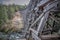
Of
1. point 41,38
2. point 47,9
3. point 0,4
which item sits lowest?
point 41,38

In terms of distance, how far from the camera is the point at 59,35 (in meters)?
3.26

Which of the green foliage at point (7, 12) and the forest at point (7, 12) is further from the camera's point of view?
the green foliage at point (7, 12)

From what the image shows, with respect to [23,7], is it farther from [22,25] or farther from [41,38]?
[41,38]

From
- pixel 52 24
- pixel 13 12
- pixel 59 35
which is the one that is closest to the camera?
pixel 59 35

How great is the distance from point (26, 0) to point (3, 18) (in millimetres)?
2499

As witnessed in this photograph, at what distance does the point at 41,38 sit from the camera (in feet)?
10.0

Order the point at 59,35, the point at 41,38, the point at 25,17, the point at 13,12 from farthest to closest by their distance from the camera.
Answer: the point at 13,12 < the point at 25,17 < the point at 59,35 < the point at 41,38

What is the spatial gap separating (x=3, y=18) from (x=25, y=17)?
1668mm

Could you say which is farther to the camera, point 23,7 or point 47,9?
point 23,7

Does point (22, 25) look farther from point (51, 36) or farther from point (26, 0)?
point (51, 36)

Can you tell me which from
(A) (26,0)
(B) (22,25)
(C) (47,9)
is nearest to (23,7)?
(A) (26,0)

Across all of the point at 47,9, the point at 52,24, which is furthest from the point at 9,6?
the point at 47,9

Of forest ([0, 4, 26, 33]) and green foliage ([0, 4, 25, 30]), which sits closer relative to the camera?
forest ([0, 4, 26, 33])

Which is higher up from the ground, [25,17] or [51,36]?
[25,17]
